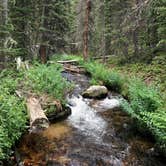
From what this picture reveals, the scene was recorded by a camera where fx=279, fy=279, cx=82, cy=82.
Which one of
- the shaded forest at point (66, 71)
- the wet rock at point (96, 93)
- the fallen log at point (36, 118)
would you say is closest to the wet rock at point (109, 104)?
the wet rock at point (96, 93)

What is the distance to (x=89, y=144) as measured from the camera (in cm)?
858

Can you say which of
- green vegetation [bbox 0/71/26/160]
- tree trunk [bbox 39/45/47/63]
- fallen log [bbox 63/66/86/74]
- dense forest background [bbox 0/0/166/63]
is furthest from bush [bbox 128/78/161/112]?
tree trunk [bbox 39/45/47/63]

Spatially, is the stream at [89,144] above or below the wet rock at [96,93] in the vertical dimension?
below

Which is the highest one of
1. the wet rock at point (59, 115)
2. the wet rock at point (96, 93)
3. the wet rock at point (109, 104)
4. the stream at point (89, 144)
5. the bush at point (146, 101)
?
the bush at point (146, 101)

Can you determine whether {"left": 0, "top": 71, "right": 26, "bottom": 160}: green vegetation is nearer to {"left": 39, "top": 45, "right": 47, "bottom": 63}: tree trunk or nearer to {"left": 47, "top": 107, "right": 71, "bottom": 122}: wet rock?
{"left": 47, "top": 107, "right": 71, "bottom": 122}: wet rock

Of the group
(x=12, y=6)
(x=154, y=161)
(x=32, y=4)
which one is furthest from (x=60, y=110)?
(x=32, y=4)

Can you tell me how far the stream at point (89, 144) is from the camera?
7.52 m

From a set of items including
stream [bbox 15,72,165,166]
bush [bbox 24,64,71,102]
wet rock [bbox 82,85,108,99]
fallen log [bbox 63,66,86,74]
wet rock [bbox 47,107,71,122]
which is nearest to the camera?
stream [bbox 15,72,165,166]

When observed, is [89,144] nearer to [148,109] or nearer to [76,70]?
[148,109]

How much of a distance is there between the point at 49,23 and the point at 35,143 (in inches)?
707

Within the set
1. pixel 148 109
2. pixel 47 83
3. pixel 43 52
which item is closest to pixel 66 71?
pixel 43 52

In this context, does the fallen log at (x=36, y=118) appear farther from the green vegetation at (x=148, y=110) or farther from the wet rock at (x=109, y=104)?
the wet rock at (x=109, y=104)

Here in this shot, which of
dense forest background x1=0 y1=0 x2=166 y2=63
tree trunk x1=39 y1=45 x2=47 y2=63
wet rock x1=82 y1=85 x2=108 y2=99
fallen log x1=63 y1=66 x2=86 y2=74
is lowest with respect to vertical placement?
wet rock x1=82 y1=85 x2=108 y2=99

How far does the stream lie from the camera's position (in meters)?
7.52
